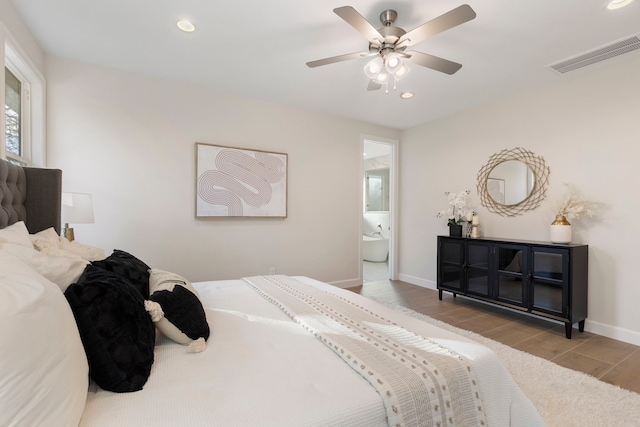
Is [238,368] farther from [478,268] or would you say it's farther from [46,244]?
[478,268]

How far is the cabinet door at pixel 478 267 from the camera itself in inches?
140

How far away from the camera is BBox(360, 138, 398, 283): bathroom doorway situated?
17.1ft

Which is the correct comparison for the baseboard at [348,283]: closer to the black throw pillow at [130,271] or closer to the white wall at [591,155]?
the white wall at [591,155]

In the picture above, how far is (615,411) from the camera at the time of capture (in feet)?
5.77

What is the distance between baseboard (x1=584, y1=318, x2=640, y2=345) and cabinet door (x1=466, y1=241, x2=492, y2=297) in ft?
2.91

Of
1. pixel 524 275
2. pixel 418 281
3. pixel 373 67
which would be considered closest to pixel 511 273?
pixel 524 275

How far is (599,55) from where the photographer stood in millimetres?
2707

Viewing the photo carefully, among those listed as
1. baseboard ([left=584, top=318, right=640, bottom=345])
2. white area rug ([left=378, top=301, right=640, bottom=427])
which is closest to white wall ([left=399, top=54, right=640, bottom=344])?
baseboard ([left=584, top=318, right=640, bottom=345])

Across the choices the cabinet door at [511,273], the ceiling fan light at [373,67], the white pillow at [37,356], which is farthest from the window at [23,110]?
the cabinet door at [511,273]

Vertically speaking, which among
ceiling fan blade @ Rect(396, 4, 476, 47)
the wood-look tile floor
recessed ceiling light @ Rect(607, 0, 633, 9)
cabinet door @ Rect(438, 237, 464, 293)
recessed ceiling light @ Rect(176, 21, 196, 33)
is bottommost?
the wood-look tile floor

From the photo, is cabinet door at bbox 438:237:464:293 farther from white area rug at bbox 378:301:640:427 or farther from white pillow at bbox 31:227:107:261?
white pillow at bbox 31:227:107:261

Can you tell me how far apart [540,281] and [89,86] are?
15.9 feet

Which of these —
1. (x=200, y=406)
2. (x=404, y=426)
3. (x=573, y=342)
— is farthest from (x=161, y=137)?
(x=573, y=342)

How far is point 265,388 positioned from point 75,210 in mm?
2378
